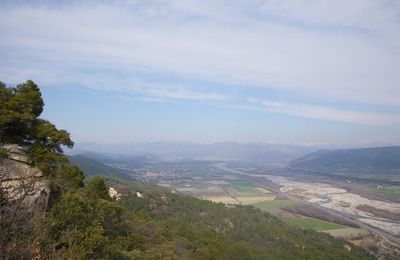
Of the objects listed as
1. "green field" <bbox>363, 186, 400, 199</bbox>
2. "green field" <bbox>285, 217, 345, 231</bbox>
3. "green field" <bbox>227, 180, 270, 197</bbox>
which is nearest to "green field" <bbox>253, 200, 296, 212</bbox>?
"green field" <bbox>285, 217, 345, 231</bbox>

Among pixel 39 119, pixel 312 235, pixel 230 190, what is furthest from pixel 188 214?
pixel 230 190

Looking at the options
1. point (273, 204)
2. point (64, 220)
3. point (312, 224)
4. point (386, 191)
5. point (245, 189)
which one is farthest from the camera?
point (245, 189)

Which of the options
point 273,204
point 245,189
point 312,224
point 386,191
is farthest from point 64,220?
point 386,191

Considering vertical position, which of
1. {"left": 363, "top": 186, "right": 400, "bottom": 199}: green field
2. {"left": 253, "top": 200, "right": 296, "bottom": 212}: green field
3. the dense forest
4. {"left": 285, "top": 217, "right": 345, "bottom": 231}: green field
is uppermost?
the dense forest

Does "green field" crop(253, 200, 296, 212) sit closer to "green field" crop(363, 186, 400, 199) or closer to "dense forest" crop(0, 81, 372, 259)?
"green field" crop(363, 186, 400, 199)

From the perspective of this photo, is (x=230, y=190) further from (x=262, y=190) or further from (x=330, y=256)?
(x=330, y=256)

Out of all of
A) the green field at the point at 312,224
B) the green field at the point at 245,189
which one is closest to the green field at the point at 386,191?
the green field at the point at 245,189

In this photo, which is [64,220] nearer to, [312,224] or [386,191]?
[312,224]
